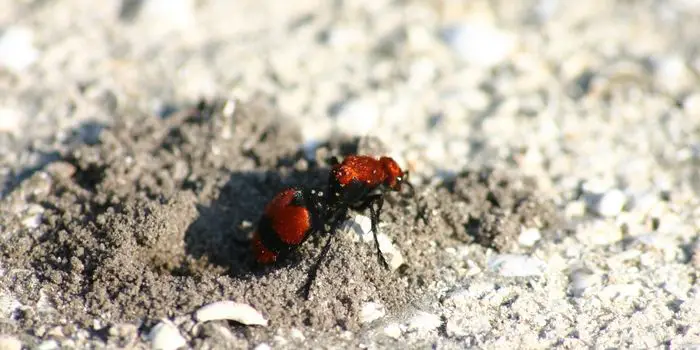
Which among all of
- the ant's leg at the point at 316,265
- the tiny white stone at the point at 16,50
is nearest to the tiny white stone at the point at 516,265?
the ant's leg at the point at 316,265

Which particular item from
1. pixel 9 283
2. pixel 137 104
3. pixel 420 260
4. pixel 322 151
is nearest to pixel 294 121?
pixel 322 151

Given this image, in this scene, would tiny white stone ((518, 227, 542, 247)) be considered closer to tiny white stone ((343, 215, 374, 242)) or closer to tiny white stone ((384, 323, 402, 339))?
tiny white stone ((343, 215, 374, 242))

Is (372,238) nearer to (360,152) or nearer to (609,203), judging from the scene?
(360,152)

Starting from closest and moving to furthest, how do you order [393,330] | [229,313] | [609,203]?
[229,313] < [393,330] < [609,203]

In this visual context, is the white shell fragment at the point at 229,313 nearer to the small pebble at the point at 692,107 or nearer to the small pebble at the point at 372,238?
the small pebble at the point at 372,238

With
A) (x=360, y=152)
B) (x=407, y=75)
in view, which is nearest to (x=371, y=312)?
(x=360, y=152)

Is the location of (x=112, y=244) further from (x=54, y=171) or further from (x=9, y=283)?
(x=54, y=171)
